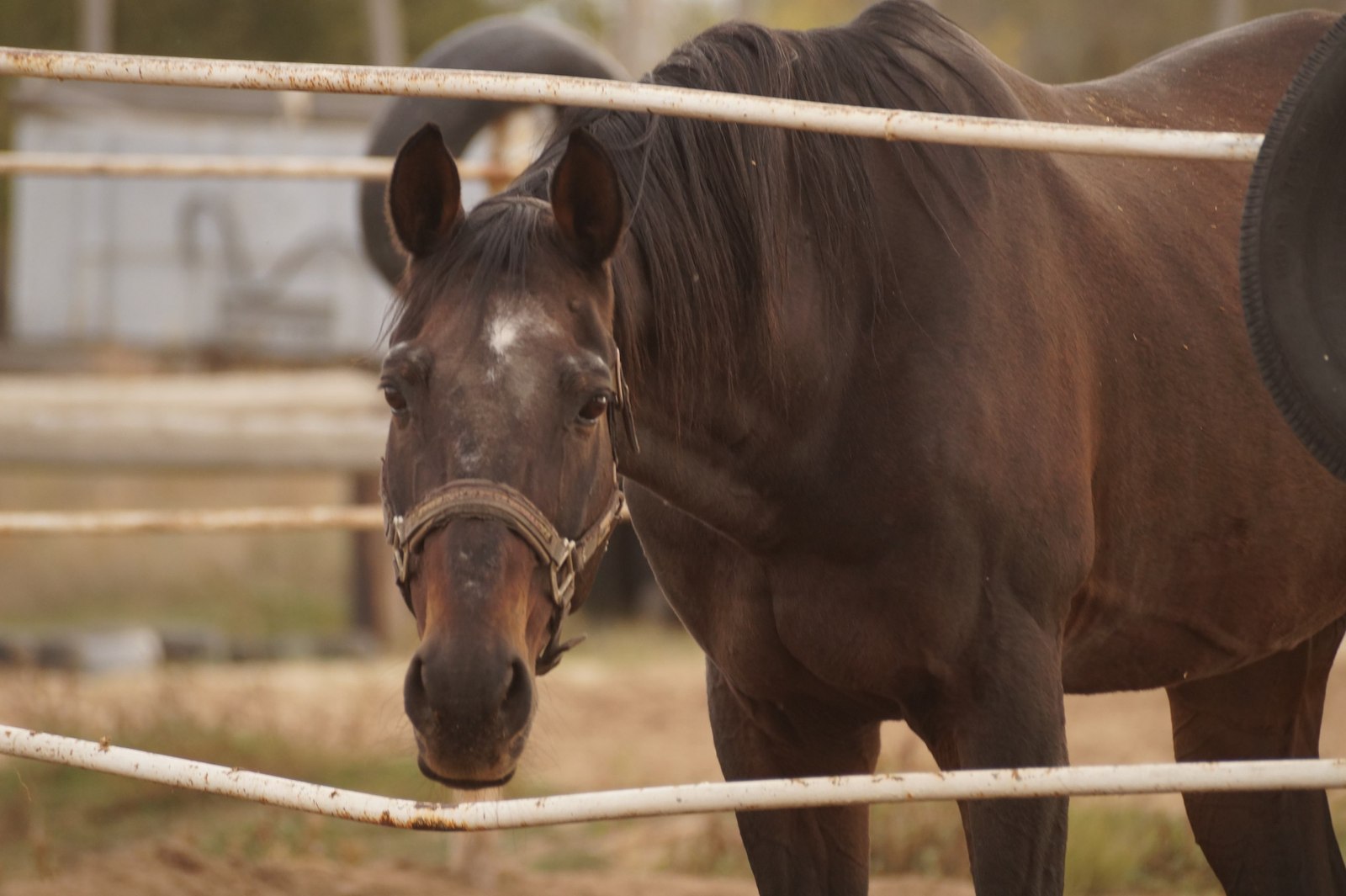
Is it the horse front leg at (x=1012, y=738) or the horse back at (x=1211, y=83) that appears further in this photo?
the horse back at (x=1211, y=83)

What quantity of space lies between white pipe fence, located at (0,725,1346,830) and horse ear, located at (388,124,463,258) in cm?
71

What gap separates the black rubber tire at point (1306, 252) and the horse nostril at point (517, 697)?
102 centimetres

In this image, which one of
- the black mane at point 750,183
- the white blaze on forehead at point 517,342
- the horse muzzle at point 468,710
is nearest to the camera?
the horse muzzle at point 468,710

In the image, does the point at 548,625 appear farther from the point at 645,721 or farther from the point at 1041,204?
the point at 645,721

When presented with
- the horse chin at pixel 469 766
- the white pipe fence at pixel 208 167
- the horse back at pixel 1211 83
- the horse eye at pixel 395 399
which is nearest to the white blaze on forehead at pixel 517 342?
the horse eye at pixel 395 399

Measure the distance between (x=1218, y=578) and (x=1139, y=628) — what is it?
173 mm

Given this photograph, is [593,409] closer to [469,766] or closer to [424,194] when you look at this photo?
[424,194]

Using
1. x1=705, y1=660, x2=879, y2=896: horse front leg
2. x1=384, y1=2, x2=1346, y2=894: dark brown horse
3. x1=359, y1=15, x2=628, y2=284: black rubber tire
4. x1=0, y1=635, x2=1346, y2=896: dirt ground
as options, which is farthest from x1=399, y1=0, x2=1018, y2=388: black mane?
x1=359, y1=15, x2=628, y2=284: black rubber tire

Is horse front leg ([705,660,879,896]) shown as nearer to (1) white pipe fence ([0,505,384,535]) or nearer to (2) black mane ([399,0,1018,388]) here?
(2) black mane ([399,0,1018,388])

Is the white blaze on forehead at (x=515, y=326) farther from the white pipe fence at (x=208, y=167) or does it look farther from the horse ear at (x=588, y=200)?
the white pipe fence at (x=208, y=167)

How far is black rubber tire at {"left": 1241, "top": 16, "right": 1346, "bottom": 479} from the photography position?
6.31 feet

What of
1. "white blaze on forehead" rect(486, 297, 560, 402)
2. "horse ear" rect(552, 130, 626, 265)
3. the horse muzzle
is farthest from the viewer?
"horse ear" rect(552, 130, 626, 265)

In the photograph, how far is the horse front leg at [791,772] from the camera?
258cm

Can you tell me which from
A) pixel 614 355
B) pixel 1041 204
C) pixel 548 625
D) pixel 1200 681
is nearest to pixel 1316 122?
pixel 1041 204
